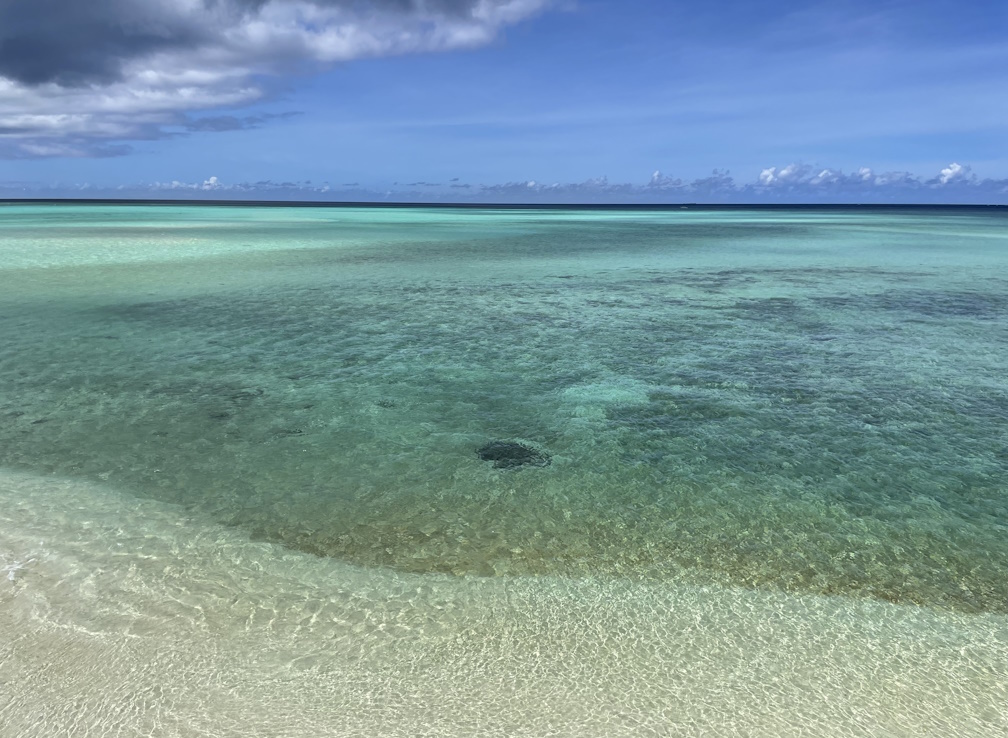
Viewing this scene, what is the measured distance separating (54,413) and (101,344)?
358cm

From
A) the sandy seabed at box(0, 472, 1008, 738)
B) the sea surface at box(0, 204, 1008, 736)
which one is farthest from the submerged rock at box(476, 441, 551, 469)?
the sandy seabed at box(0, 472, 1008, 738)

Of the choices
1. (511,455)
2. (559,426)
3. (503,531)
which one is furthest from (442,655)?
(559,426)

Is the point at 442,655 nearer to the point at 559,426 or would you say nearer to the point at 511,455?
the point at 511,455

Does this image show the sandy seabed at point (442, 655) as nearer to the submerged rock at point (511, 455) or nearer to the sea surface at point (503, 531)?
the sea surface at point (503, 531)

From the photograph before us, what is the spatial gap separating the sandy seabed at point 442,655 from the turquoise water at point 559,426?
36cm

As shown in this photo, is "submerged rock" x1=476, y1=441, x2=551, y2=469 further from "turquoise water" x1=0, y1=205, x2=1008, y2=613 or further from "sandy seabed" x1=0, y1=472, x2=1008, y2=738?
"sandy seabed" x1=0, y1=472, x2=1008, y2=738

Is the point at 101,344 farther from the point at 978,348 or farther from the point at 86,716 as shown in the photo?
the point at 978,348

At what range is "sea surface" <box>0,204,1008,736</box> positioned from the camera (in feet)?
11.1

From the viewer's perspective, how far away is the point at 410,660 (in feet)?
12.0

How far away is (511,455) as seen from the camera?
653 cm

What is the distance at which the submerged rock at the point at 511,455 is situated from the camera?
635 centimetres

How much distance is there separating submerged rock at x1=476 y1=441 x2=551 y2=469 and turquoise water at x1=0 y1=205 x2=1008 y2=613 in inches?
4.1

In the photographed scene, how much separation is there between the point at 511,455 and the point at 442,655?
294 centimetres

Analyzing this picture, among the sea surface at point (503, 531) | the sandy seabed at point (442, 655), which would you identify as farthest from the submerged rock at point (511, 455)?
the sandy seabed at point (442, 655)
